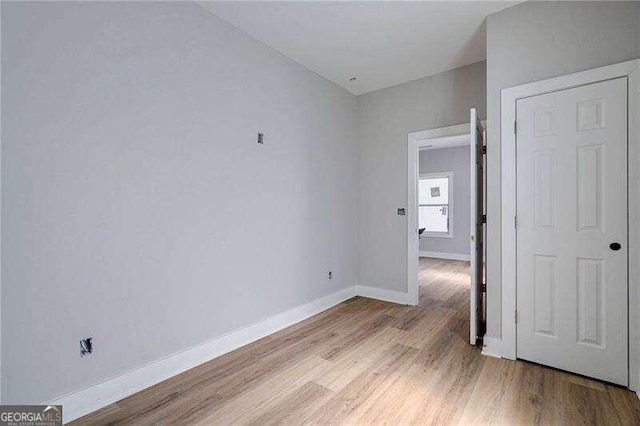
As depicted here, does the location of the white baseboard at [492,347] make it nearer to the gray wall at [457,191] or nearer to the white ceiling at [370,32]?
the white ceiling at [370,32]

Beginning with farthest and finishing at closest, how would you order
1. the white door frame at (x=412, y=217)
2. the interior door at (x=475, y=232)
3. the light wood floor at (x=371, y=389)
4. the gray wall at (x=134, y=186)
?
the white door frame at (x=412, y=217) < the interior door at (x=475, y=232) < the light wood floor at (x=371, y=389) < the gray wall at (x=134, y=186)

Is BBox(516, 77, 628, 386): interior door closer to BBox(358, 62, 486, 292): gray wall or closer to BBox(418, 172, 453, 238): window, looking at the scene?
BBox(358, 62, 486, 292): gray wall

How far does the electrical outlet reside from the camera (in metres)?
1.78

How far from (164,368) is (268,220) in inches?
59.2

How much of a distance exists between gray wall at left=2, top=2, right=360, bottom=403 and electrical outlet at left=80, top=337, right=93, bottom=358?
30 millimetres

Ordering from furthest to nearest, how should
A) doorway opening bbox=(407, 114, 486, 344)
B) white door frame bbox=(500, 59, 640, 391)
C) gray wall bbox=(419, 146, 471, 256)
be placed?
gray wall bbox=(419, 146, 471, 256) < doorway opening bbox=(407, 114, 486, 344) < white door frame bbox=(500, 59, 640, 391)

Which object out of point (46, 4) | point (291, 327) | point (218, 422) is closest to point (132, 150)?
point (46, 4)

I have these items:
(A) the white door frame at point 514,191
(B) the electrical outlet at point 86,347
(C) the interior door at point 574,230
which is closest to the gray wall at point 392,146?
(A) the white door frame at point 514,191

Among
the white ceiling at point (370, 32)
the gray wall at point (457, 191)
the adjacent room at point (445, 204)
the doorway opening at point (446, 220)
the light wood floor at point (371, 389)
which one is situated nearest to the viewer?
the light wood floor at point (371, 389)

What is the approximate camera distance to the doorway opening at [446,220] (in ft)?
9.07

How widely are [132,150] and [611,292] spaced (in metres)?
3.50

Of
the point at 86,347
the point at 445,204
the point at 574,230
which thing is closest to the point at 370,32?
the point at 574,230

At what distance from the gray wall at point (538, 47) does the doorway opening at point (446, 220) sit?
0.15 m

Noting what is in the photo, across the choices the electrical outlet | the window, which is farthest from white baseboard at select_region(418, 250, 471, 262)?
the electrical outlet
